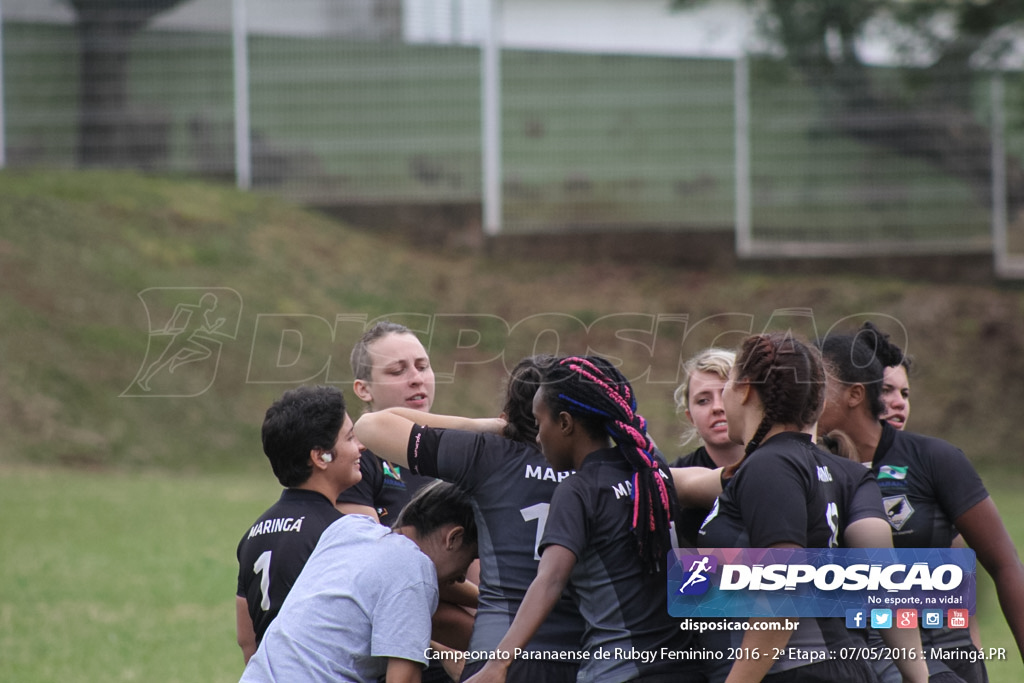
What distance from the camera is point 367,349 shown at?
16.2 ft

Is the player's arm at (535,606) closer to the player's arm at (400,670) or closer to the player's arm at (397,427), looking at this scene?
the player's arm at (400,670)

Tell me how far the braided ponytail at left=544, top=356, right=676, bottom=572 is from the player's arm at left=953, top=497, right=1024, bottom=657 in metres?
1.12

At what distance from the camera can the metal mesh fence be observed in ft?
73.3

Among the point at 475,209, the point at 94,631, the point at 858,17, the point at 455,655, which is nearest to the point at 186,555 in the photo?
the point at 94,631

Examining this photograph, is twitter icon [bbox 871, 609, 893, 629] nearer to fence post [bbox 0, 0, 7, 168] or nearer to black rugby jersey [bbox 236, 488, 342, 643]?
black rugby jersey [bbox 236, 488, 342, 643]

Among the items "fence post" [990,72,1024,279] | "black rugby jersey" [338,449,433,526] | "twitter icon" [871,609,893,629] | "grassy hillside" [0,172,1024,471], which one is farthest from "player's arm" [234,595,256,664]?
"fence post" [990,72,1024,279]

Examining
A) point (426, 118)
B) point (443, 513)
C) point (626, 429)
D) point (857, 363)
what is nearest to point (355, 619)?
point (443, 513)

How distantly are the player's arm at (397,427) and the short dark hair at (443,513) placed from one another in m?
0.19

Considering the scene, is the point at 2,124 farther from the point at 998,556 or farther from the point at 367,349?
the point at 998,556

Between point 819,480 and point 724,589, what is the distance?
44cm

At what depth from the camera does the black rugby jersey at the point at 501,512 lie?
3609 millimetres

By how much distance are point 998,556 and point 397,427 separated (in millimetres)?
2118

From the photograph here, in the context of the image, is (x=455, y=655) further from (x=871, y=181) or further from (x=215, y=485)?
(x=871, y=181)

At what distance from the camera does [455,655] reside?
3799 mm
